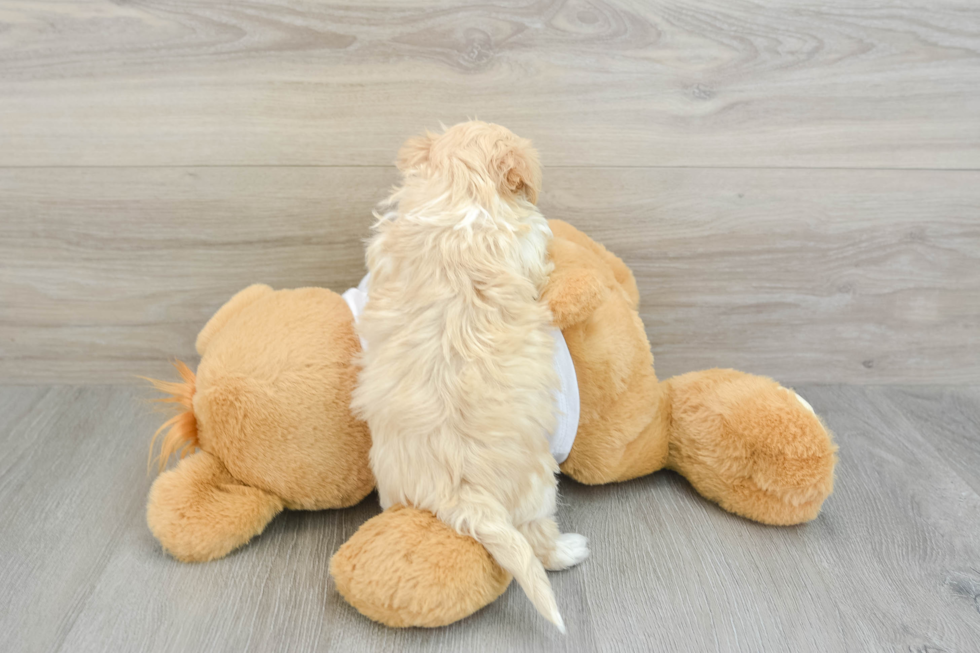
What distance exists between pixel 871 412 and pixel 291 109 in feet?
2.95

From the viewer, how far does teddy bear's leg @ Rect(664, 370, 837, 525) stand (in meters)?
0.66

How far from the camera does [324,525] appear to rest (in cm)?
69

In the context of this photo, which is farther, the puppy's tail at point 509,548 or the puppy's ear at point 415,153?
the puppy's ear at point 415,153

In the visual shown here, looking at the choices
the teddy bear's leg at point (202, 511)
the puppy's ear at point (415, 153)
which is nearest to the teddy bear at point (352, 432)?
the teddy bear's leg at point (202, 511)

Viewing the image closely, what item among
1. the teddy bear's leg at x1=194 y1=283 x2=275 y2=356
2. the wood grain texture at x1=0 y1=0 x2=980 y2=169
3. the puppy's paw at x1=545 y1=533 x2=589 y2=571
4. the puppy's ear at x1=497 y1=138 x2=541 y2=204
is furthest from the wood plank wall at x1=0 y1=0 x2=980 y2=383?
the puppy's paw at x1=545 y1=533 x2=589 y2=571

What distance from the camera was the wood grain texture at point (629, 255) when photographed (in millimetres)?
851

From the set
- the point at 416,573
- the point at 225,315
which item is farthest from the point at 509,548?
the point at 225,315

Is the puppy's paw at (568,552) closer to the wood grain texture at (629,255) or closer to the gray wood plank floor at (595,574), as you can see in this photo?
the gray wood plank floor at (595,574)

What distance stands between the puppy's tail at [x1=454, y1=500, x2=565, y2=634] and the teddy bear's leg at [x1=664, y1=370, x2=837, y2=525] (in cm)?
27

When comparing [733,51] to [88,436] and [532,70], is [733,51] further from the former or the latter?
[88,436]

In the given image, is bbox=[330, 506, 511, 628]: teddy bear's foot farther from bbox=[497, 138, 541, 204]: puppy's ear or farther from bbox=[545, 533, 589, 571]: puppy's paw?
bbox=[497, 138, 541, 204]: puppy's ear

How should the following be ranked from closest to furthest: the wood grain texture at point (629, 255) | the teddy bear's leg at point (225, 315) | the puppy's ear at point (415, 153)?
the puppy's ear at point (415, 153) → the teddy bear's leg at point (225, 315) → the wood grain texture at point (629, 255)

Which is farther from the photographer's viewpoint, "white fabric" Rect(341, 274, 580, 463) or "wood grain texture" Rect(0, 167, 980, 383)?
"wood grain texture" Rect(0, 167, 980, 383)

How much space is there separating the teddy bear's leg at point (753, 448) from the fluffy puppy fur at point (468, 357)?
0.21m
